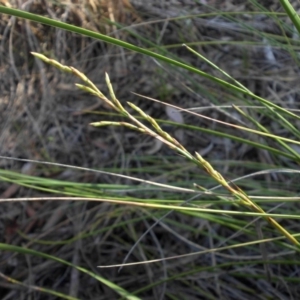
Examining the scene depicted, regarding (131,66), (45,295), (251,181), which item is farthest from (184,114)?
(45,295)

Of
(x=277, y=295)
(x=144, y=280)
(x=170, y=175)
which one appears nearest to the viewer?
(x=277, y=295)

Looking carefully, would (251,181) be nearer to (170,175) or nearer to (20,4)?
(170,175)

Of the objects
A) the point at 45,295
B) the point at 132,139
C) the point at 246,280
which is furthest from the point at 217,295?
the point at 132,139

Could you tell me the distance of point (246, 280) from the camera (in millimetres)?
1320

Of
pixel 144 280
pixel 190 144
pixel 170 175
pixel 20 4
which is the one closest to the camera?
pixel 144 280

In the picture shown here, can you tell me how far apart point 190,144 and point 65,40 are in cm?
50

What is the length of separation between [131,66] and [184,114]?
24cm

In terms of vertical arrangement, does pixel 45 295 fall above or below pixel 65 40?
below

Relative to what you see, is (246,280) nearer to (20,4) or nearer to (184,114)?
(184,114)

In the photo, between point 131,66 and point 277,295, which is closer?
point 277,295

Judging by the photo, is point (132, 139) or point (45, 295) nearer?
point (45, 295)

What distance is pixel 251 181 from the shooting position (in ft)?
4.67

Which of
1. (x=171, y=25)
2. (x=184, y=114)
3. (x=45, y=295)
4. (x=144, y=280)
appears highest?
(x=171, y=25)

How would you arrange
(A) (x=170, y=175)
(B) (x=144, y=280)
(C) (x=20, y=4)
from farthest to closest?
(C) (x=20, y=4) → (A) (x=170, y=175) → (B) (x=144, y=280)
